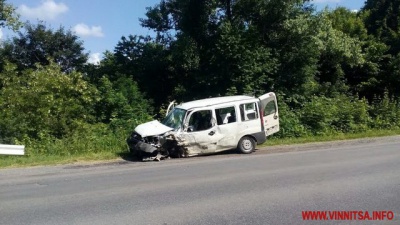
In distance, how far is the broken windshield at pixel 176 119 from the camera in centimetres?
1312

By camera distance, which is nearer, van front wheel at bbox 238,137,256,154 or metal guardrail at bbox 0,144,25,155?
metal guardrail at bbox 0,144,25,155

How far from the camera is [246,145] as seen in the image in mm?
13586

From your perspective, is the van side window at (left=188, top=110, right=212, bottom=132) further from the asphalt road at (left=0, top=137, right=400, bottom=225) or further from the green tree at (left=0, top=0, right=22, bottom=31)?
the green tree at (left=0, top=0, right=22, bottom=31)

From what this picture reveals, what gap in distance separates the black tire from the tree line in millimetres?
4012

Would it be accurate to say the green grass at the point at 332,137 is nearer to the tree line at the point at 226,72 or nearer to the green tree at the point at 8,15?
the tree line at the point at 226,72

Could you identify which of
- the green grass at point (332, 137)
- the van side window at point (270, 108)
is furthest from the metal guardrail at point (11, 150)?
the green grass at point (332, 137)

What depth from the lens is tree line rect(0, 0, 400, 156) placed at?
17.1m

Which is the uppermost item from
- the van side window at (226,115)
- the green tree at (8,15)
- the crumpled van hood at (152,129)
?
the green tree at (8,15)

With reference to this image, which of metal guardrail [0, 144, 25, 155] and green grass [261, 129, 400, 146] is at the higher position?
metal guardrail [0, 144, 25, 155]


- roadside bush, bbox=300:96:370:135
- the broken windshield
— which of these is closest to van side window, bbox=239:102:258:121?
the broken windshield

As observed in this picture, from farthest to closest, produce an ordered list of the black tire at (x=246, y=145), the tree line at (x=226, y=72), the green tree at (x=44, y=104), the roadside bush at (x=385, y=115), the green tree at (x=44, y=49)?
1. the green tree at (x=44, y=49)
2. the roadside bush at (x=385, y=115)
3. the tree line at (x=226, y=72)
4. the green tree at (x=44, y=104)
5. the black tire at (x=246, y=145)

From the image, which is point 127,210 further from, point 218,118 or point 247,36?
point 247,36

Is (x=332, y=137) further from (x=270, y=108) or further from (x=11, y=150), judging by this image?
(x=11, y=150)

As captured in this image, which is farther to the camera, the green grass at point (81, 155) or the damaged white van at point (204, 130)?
the damaged white van at point (204, 130)
